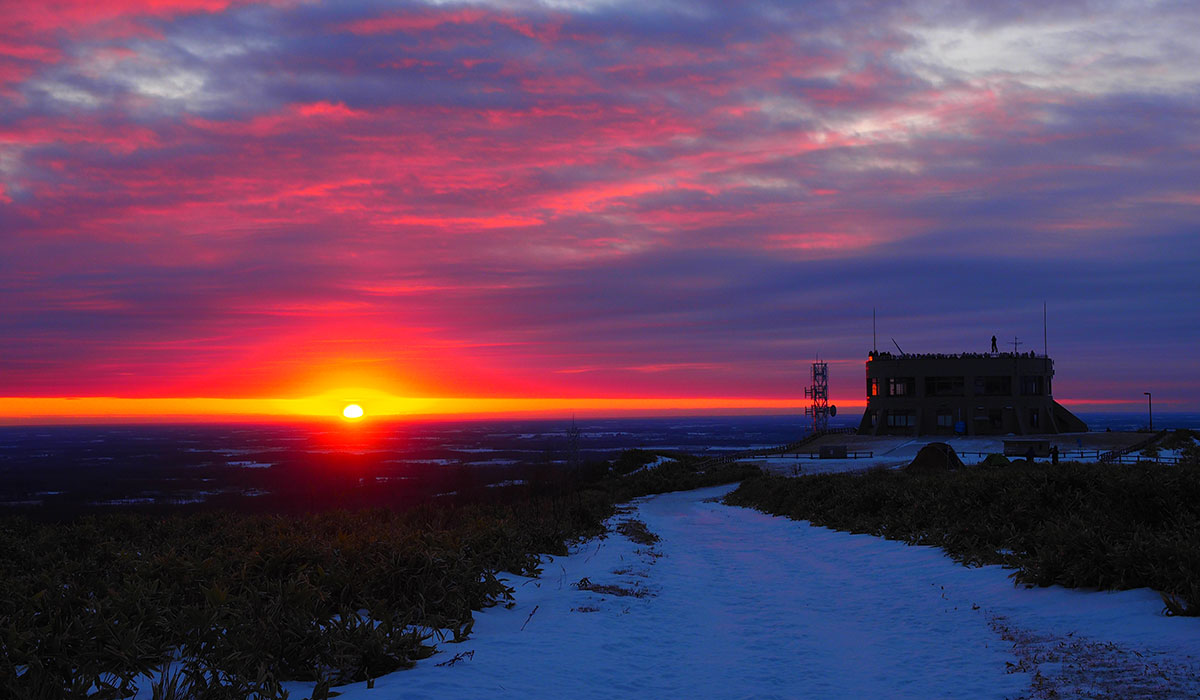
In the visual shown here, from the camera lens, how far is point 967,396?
8512 cm

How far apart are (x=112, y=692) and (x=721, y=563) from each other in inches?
454

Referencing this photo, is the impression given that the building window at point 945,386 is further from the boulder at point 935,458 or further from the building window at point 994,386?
the boulder at point 935,458

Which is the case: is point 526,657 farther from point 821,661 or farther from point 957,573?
point 957,573

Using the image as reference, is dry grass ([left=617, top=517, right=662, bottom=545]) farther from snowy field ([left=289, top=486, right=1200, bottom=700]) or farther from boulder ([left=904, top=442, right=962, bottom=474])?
boulder ([left=904, top=442, right=962, bottom=474])

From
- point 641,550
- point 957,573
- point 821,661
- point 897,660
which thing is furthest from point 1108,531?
point 641,550

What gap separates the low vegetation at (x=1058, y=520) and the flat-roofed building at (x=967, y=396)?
6699cm

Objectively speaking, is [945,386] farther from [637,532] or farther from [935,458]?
[637,532]

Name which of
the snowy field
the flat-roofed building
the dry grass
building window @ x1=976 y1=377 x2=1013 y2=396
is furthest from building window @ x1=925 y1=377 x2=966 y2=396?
the snowy field

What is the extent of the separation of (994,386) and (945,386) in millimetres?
5112

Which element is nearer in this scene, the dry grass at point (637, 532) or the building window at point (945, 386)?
the dry grass at point (637, 532)

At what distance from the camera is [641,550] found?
54.2 ft

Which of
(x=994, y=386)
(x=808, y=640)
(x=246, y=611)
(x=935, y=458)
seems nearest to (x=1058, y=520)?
(x=808, y=640)

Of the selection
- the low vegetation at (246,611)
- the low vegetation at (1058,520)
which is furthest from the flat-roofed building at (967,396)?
the low vegetation at (246,611)

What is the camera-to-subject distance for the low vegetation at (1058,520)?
9.56 meters
